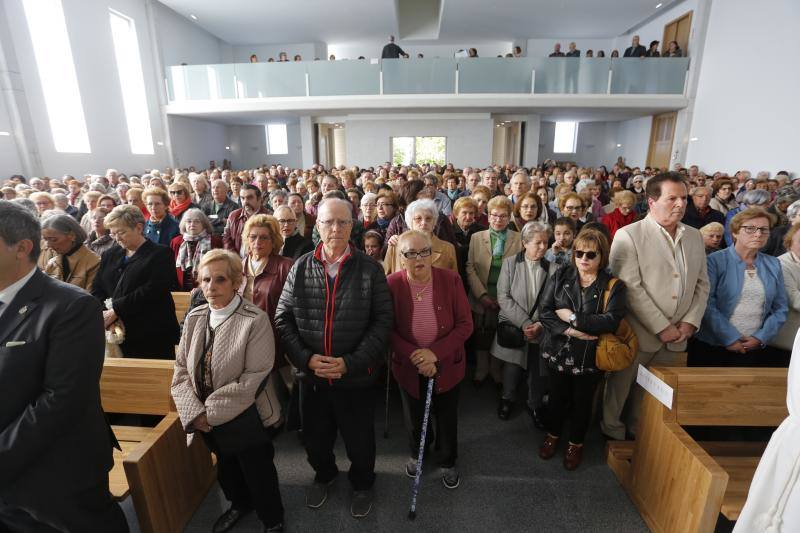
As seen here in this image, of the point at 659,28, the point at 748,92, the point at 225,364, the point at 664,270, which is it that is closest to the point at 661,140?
the point at 659,28

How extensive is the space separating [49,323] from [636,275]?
9.65 feet

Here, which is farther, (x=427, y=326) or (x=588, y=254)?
(x=588, y=254)

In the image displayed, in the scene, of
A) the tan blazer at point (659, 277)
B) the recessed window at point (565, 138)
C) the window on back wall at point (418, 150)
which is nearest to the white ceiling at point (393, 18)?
the window on back wall at point (418, 150)

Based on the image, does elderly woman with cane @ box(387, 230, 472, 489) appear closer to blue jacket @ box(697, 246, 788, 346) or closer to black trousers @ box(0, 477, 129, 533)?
black trousers @ box(0, 477, 129, 533)

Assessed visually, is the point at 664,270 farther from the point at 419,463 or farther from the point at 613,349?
the point at 419,463

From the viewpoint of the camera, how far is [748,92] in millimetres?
10375

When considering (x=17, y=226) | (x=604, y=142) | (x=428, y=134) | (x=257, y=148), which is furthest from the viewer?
(x=257, y=148)

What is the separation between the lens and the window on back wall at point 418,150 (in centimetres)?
1617

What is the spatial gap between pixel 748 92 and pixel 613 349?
12239mm

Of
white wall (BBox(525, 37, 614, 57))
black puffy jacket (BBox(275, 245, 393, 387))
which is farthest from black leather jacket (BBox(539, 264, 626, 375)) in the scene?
white wall (BBox(525, 37, 614, 57))

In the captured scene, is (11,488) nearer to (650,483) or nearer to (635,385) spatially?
(650,483)

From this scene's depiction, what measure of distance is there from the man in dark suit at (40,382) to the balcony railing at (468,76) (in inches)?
490

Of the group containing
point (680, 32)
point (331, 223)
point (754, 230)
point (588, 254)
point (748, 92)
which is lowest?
point (588, 254)

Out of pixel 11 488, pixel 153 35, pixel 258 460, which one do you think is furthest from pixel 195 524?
pixel 153 35
